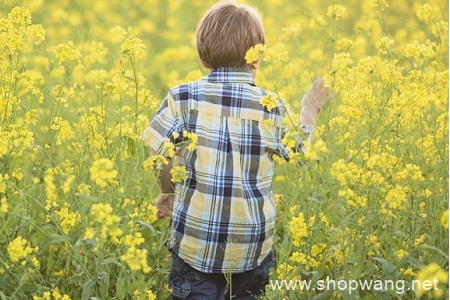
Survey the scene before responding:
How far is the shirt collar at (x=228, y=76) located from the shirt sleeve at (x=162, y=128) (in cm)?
17

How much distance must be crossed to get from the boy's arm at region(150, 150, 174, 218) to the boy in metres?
0.06

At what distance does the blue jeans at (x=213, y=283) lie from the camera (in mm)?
2789

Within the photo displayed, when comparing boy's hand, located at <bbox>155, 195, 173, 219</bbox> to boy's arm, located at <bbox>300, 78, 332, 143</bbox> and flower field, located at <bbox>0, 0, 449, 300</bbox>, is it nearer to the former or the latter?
flower field, located at <bbox>0, 0, 449, 300</bbox>

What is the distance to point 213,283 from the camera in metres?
2.82

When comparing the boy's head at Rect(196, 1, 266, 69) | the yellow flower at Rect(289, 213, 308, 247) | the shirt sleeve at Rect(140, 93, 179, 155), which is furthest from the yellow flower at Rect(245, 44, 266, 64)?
the yellow flower at Rect(289, 213, 308, 247)

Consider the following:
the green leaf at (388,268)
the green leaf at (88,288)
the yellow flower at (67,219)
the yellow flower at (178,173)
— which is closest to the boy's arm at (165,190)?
the yellow flower at (178,173)

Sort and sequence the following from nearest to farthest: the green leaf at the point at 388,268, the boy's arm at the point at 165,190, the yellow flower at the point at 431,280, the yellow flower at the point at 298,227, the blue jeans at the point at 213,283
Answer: the yellow flower at the point at 431,280 → the green leaf at the point at 388,268 → the yellow flower at the point at 298,227 → the blue jeans at the point at 213,283 → the boy's arm at the point at 165,190

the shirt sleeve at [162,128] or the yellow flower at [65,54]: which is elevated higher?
the yellow flower at [65,54]

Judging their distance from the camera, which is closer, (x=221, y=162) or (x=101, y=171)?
(x=101, y=171)

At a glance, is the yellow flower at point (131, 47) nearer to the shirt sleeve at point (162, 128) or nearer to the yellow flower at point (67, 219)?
the shirt sleeve at point (162, 128)

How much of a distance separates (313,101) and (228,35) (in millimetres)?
448

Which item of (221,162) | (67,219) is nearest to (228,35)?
(221,162)

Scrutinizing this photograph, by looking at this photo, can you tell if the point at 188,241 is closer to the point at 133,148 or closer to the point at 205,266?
the point at 205,266

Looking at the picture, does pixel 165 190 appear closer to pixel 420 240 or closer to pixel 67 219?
pixel 67 219
